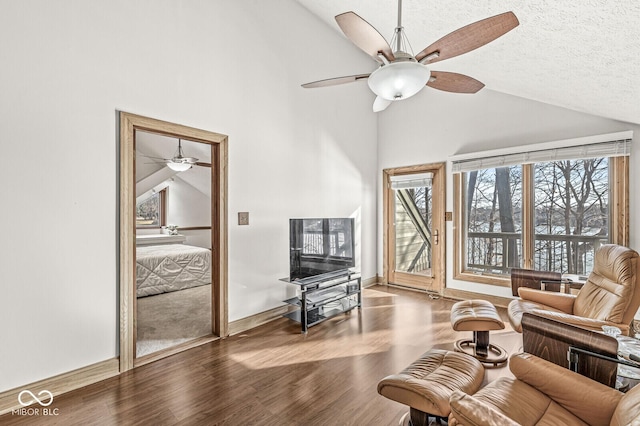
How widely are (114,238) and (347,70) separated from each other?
13.5 feet

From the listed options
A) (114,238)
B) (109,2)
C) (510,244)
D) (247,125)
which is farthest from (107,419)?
(510,244)

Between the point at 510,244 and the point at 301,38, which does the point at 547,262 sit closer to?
the point at 510,244

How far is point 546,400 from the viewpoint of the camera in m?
1.57

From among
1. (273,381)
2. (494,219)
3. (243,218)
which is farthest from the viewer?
(494,219)

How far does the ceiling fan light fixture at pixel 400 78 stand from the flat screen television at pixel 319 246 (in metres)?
2.16

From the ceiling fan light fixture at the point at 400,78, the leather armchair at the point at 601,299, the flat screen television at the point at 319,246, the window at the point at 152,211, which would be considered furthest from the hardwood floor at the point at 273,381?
the window at the point at 152,211

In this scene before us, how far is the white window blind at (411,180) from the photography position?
4.99 meters

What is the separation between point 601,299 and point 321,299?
2.71 metres

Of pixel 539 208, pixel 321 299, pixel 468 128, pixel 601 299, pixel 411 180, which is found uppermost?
pixel 468 128

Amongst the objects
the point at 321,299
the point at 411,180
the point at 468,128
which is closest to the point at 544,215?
the point at 468,128
